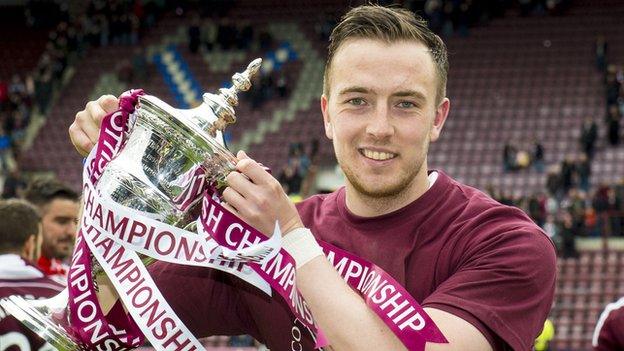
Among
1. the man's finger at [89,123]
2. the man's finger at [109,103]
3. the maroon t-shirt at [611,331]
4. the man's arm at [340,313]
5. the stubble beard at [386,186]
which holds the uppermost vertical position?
the man's finger at [109,103]

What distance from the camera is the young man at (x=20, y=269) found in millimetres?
4191

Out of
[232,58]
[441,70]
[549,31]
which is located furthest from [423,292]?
[232,58]

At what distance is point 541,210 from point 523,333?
43.4 ft

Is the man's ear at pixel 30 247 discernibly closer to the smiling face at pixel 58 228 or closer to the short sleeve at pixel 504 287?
the smiling face at pixel 58 228

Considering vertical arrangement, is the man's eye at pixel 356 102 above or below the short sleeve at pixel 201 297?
above

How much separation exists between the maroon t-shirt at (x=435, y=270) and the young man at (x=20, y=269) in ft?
5.64

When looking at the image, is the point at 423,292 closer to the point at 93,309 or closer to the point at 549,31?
the point at 93,309

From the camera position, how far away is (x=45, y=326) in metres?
2.17

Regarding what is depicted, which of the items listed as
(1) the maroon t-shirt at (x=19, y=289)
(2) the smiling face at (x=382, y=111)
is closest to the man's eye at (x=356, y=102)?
(2) the smiling face at (x=382, y=111)

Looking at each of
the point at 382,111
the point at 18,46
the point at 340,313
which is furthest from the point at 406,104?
the point at 18,46

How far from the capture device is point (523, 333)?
2.22 meters

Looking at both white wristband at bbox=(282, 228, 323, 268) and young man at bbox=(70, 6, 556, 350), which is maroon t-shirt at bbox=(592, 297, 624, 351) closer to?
young man at bbox=(70, 6, 556, 350)

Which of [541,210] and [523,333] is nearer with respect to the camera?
[523,333]

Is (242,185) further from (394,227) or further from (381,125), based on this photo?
(394,227)
